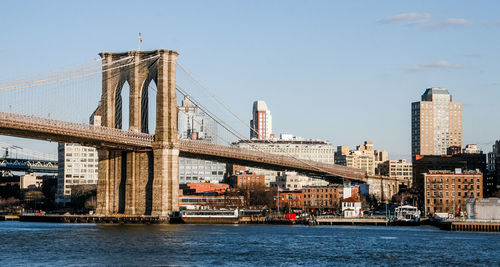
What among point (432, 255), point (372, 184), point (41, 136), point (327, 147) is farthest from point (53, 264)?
point (327, 147)

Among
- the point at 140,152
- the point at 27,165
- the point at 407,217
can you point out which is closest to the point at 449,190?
the point at 407,217

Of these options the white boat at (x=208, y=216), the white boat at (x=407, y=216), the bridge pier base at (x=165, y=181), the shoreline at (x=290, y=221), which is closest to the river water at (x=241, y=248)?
the shoreline at (x=290, y=221)

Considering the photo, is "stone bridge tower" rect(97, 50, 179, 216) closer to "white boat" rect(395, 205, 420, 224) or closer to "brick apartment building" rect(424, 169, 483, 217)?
"white boat" rect(395, 205, 420, 224)

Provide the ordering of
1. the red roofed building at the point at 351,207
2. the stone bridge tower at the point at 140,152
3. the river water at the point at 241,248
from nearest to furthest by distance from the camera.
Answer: the river water at the point at 241,248 → the stone bridge tower at the point at 140,152 → the red roofed building at the point at 351,207

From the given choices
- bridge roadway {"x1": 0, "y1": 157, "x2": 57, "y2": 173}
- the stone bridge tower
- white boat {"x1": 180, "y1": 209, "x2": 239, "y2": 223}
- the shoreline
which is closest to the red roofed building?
the shoreline

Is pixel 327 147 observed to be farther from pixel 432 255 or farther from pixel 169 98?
pixel 432 255

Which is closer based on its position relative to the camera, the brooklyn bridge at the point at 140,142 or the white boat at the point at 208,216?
the brooklyn bridge at the point at 140,142

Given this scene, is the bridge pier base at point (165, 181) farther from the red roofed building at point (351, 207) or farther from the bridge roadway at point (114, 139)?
the red roofed building at point (351, 207)
